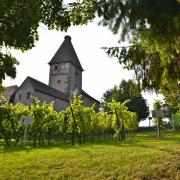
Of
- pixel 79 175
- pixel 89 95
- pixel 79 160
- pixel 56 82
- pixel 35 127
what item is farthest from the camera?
pixel 89 95

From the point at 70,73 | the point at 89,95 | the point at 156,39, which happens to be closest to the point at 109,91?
the point at 89,95

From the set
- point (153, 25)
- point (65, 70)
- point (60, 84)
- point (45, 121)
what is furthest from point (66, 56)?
point (153, 25)

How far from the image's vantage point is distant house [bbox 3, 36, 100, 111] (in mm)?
53344

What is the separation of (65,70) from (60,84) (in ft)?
11.6

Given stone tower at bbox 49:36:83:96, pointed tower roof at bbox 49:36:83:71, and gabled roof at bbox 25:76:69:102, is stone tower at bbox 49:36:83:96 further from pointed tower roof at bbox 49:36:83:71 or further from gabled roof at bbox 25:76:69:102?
gabled roof at bbox 25:76:69:102

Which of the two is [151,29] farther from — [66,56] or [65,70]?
[66,56]

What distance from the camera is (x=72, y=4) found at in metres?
8.45

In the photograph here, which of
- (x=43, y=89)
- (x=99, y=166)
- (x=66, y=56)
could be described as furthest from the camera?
(x=66, y=56)

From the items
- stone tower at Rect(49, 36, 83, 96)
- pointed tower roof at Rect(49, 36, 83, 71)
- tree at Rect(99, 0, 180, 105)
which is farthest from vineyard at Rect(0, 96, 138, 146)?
pointed tower roof at Rect(49, 36, 83, 71)

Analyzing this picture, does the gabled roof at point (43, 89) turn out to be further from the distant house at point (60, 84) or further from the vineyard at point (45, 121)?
the vineyard at point (45, 121)

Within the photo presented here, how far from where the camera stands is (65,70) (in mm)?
66625

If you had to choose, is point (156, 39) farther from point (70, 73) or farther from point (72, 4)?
point (70, 73)

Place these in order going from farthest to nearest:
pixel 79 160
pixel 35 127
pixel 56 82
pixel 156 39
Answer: pixel 56 82 < pixel 35 127 < pixel 79 160 < pixel 156 39

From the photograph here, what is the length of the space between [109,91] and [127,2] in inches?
3012
